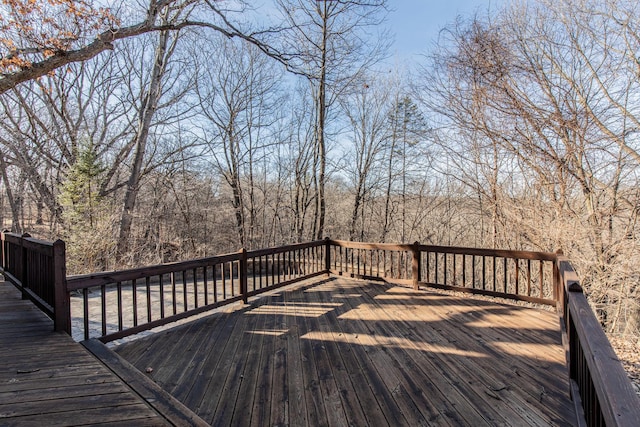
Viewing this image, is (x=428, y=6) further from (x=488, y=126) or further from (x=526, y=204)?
(x=526, y=204)

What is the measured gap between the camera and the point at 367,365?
8.73 feet

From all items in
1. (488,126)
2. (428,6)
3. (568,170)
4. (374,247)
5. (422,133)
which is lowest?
(374,247)

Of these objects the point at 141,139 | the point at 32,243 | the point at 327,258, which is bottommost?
the point at 327,258

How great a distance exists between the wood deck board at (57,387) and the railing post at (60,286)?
0.46 ft

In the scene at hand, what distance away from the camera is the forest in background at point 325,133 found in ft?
17.0

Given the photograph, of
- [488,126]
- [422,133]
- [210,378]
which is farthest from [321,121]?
[210,378]

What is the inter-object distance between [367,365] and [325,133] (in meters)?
9.14

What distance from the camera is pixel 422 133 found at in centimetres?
980

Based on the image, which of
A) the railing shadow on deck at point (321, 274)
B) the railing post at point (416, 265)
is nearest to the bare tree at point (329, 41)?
the railing post at point (416, 265)

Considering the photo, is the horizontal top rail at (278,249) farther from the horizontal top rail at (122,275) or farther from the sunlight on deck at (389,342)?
the sunlight on deck at (389,342)

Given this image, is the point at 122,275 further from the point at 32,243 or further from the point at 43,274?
the point at 32,243

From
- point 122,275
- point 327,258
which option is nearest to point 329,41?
point 327,258

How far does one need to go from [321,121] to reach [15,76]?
6601 millimetres

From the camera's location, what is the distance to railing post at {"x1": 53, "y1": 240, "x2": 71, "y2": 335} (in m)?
2.69
